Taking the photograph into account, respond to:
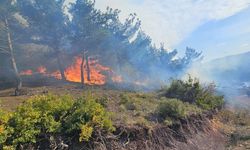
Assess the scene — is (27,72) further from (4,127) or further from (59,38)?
(4,127)

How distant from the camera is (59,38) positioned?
116 ft

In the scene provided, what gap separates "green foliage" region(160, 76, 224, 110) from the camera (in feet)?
63.5

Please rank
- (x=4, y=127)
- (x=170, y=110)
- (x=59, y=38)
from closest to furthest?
(x=4, y=127), (x=170, y=110), (x=59, y=38)

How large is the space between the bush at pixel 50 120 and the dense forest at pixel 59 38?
19.7 metres

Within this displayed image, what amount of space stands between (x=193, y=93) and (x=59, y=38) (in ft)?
67.1

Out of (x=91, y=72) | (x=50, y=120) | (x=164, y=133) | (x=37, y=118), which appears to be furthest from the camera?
(x=91, y=72)

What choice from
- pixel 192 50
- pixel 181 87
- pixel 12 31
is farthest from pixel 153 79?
pixel 181 87

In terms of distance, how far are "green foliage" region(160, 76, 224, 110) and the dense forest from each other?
49.8 ft

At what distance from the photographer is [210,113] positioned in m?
18.9

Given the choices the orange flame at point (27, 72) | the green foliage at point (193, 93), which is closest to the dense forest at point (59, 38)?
the orange flame at point (27, 72)

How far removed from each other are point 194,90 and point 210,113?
67.9 inches

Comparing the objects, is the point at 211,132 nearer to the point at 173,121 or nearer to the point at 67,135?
the point at 173,121

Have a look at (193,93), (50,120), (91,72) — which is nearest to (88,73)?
(91,72)

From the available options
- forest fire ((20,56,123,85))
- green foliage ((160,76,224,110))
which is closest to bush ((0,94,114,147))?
green foliage ((160,76,224,110))
